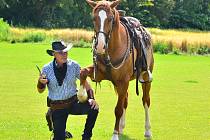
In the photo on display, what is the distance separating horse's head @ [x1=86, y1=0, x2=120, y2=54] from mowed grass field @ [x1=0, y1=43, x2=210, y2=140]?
6.31ft

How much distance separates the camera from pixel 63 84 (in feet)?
25.2

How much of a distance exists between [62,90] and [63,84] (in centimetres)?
8

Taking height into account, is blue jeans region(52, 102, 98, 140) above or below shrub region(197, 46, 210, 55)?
above

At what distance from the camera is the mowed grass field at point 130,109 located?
9.73 metres

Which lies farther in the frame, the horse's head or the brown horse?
the brown horse

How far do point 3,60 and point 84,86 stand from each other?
15.7 meters

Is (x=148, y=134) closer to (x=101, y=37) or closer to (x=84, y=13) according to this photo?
(x=101, y=37)

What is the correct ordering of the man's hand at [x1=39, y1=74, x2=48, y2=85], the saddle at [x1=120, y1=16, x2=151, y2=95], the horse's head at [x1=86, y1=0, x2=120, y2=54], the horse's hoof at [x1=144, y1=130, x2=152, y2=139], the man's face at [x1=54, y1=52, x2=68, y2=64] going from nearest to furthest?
the man's hand at [x1=39, y1=74, x2=48, y2=85]
the man's face at [x1=54, y1=52, x2=68, y2=64]
the horse's head at [x1=86, y1=0, x2=120, y2=54]
the saddle at [x1=120, y1=16, x2=151, y2=95]
the horse's hoof at [x1=144, y1=130, x2=152, y2=139]

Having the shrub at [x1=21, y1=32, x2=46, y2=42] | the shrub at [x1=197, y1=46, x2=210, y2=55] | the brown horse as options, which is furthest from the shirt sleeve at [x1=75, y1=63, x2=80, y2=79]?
the shrub at [x1=21, y1=32, x2=46, y2=42]

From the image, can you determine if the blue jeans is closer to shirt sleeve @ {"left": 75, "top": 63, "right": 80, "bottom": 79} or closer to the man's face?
shirt sleeve @ {"left": 75, "top": 63, "right": 80, "bottom": 79}

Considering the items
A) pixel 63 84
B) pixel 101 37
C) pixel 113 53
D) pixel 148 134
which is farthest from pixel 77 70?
pixel 148 134

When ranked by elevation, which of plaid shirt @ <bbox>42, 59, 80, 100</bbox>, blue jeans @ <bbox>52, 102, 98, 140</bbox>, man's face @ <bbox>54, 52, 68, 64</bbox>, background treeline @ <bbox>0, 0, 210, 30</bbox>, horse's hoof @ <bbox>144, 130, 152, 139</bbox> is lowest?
background treeline @ <bbox>0, 0, 210, 30</bbox>

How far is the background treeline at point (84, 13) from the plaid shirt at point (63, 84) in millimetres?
44945

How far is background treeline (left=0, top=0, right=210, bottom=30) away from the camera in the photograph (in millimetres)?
58094
